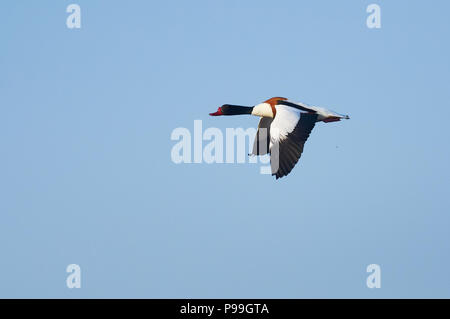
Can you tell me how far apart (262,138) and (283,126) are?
5.76ft

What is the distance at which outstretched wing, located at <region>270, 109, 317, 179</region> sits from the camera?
63.7 feet

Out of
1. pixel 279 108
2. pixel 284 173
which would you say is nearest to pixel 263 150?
pixel 279 108

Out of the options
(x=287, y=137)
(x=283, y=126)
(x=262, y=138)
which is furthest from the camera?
(x=262, y=138)

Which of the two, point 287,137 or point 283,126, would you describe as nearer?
point 287,137

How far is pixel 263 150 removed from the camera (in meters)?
21.9

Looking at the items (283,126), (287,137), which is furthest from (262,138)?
(287,137)

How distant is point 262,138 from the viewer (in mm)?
22188

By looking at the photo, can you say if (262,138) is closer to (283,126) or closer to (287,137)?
(283,126)

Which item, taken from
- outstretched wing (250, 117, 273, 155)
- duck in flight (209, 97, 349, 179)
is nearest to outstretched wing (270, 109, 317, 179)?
duck in flight (209, 97, 349, 179)

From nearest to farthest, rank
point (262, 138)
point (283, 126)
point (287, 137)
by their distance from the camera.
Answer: point (287, 137) → point (283, 126) → point (262, 138)

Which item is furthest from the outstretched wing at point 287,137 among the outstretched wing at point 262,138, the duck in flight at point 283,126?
the outstretched wing at point 262,138
